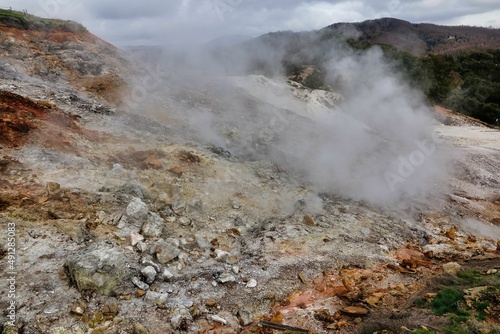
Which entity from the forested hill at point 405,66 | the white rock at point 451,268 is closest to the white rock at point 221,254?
the white rock at point 451,268

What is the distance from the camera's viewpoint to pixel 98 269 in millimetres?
4516

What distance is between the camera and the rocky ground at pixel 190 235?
4387mm

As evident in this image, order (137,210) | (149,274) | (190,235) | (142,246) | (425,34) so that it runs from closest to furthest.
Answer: (149,274) < (142,246) < (137,210) < (190,235) < (425,34)

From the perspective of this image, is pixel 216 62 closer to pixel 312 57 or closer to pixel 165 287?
pixel 312 57

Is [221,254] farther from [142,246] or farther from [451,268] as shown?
[451,268]

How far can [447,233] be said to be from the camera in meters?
7.40

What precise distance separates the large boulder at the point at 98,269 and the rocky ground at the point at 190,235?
1 cm

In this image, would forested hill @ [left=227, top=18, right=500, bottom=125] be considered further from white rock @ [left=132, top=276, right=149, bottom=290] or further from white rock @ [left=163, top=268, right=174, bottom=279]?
white rock @ [left=132, top=276, right=149, bottom=290]

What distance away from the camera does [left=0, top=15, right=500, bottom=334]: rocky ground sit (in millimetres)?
4387

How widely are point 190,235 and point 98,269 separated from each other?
5.54 ft

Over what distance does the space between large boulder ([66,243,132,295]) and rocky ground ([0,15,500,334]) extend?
14mm

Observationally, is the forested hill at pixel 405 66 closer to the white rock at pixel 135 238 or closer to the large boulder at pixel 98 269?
the white rock at pixel 135 238

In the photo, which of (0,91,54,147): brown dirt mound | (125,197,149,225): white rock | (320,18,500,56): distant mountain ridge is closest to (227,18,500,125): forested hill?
(0,91,54,147): brown dirt mound

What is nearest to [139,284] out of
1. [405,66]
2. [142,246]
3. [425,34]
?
[142,246]
